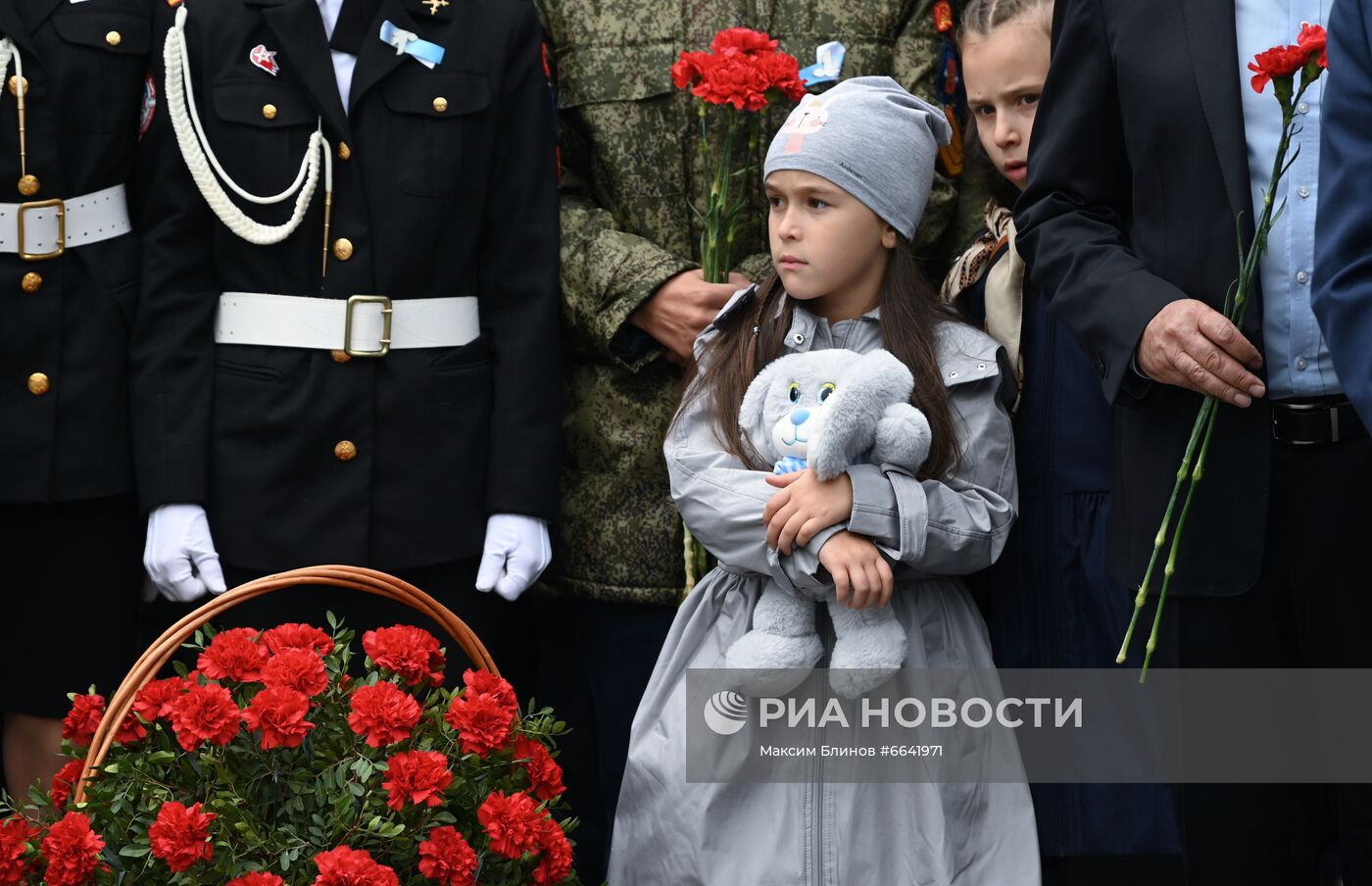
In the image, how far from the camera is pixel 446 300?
10.8 ft

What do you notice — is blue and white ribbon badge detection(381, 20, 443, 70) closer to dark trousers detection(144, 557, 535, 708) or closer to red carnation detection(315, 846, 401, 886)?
dark trousers detection(144, 557, 535, 708)

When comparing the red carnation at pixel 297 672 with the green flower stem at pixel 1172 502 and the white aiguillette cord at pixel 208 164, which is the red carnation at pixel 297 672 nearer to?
the white aiguillette cord at pixel 208 164

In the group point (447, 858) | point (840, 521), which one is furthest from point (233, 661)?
point (840, 521)

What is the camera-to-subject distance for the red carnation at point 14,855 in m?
2.33

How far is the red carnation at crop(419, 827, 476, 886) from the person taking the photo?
2352 millimetres

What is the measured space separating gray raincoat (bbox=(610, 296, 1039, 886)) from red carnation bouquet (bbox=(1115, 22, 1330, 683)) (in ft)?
1.28

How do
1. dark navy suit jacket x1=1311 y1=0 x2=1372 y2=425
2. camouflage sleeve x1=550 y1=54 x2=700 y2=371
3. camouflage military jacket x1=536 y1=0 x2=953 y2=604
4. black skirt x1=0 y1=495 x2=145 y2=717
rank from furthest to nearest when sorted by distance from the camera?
camouflage military jacket x1=536 y1=0 x2=953 y2=604 → camouflage sleeve x1=550 y1=54 x2=700 y2=371 → black skirt x1=0 y1=495 x2=145 y2=717 → dark navy suit jacket x1=1311 y1=0 x2=1372 y2=425

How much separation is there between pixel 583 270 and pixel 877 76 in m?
0.70

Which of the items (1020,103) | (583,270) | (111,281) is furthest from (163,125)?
(1020,103)

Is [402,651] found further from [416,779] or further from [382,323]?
[382,323]

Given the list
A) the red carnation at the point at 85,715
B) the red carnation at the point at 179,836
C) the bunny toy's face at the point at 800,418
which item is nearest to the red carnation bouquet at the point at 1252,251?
the bunny toy's face at the point at 800,418

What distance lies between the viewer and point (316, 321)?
3193mm

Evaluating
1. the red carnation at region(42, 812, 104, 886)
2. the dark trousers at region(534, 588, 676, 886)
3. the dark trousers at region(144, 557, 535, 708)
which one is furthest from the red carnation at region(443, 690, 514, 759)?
the dark trousers at region(534, 588, 676, 886)

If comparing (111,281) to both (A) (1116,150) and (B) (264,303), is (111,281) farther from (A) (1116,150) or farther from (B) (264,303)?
(A) (1116,150)
